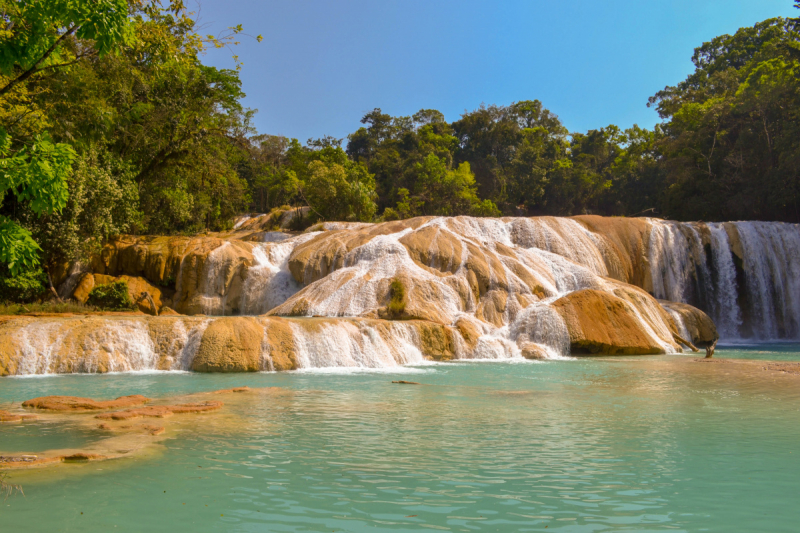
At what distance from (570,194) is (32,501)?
53.1m

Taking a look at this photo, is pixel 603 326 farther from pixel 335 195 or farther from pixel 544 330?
pixel 335 195

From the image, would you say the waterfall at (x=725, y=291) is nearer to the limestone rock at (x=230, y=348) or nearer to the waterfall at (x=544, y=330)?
the waterfall at (x=544, y=330)

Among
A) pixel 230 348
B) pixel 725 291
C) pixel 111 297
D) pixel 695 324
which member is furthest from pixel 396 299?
pixel 725 291

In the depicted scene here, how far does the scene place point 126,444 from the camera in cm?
673

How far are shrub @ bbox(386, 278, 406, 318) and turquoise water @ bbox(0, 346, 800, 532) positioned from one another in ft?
29.3

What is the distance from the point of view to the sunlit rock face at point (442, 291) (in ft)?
50.2

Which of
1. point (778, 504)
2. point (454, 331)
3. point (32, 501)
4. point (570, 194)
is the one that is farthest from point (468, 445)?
point (570, 194)

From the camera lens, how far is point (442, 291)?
853 inches

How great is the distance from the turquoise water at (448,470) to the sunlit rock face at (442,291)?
427cm

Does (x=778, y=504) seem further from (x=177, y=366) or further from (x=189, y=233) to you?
(x=189, y=233)

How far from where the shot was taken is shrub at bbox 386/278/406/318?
1997 centimetres

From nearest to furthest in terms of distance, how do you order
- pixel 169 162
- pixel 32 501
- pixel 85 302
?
pixel 32 501 < pixel 85 302 < pixel 169 162

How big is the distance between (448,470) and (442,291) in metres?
15.8

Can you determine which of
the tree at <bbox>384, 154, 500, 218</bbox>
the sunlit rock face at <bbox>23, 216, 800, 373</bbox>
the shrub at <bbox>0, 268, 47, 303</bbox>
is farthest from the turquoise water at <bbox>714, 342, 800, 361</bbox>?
the tree at <bbox>384, 154, 500, 218</bbox>
